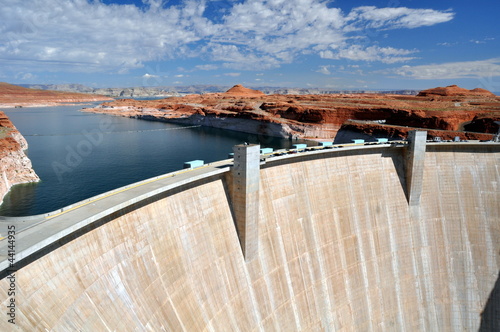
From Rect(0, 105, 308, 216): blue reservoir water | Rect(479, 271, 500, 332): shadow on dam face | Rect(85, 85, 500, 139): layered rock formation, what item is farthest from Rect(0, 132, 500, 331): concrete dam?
Rect(85, 85, 500, 139): layered rock formation

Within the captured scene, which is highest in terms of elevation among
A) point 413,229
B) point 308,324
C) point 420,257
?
point 413,229

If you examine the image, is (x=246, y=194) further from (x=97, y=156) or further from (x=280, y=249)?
(x=97, y=156)

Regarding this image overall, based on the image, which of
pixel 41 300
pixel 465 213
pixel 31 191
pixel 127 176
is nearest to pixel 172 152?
pixel 127 176

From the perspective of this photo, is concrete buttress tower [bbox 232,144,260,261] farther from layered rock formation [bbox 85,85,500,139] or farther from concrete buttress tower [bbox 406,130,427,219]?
layered rock formation [bbox 85,85,500,139]

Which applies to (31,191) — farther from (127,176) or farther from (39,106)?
(39,106)

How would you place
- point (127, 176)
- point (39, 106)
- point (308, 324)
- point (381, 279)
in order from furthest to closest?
point (39, 106) → point (127, 176) → point (381, 279) → point (308, 324)

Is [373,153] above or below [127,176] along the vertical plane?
above
